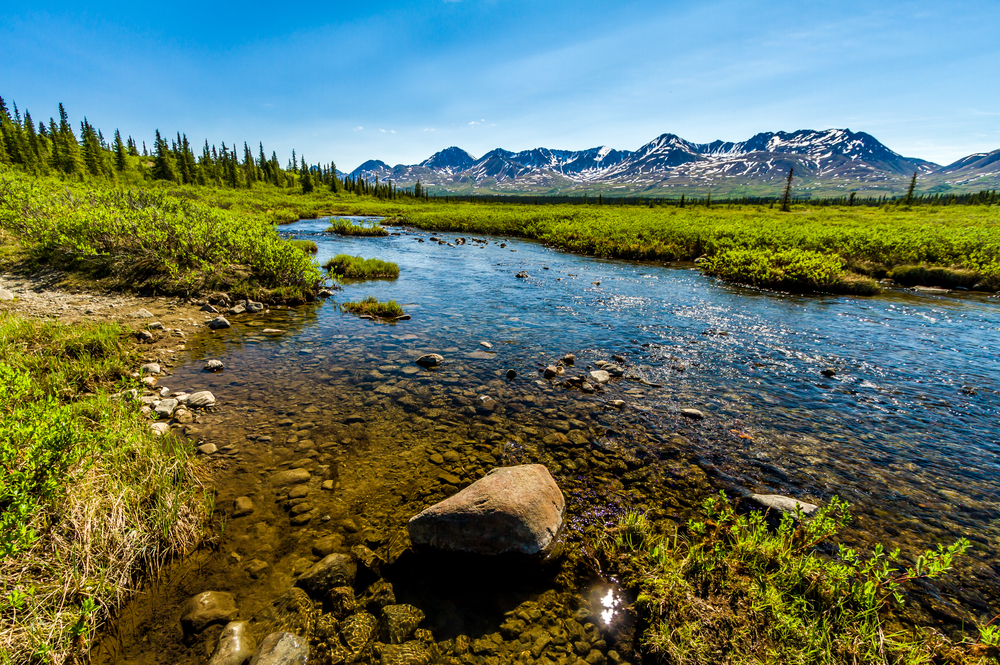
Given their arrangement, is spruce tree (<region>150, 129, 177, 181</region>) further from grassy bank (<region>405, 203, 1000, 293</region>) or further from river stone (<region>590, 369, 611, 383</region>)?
river stone (<region>590, 369, 611, 383</region>)

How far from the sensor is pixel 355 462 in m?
6.49

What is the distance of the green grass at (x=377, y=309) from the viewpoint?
47.6 ft

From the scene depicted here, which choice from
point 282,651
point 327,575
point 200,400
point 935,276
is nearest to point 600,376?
point 327,575

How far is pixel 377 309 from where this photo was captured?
14664mm

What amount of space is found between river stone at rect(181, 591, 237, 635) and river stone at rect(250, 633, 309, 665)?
2.05ft

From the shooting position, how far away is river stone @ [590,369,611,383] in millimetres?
9586

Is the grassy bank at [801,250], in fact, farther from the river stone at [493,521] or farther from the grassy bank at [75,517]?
the grassy bank at [75,517]

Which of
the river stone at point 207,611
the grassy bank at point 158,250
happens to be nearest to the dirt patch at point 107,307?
the grassy bank at point 158,250

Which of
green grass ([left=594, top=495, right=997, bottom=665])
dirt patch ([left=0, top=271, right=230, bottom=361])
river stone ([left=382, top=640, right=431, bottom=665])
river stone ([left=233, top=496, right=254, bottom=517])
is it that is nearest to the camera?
green grass ([left=594, top=495, right=997, bottom=665])

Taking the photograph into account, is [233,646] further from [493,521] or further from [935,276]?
[935,276]

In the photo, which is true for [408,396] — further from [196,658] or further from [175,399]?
[196,658]

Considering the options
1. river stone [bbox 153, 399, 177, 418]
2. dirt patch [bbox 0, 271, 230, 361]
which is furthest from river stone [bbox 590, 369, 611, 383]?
dirt patch [bbox 0, 271, 230, 361]

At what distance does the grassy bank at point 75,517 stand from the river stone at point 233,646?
108 centimetres

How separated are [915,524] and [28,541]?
401 inches
